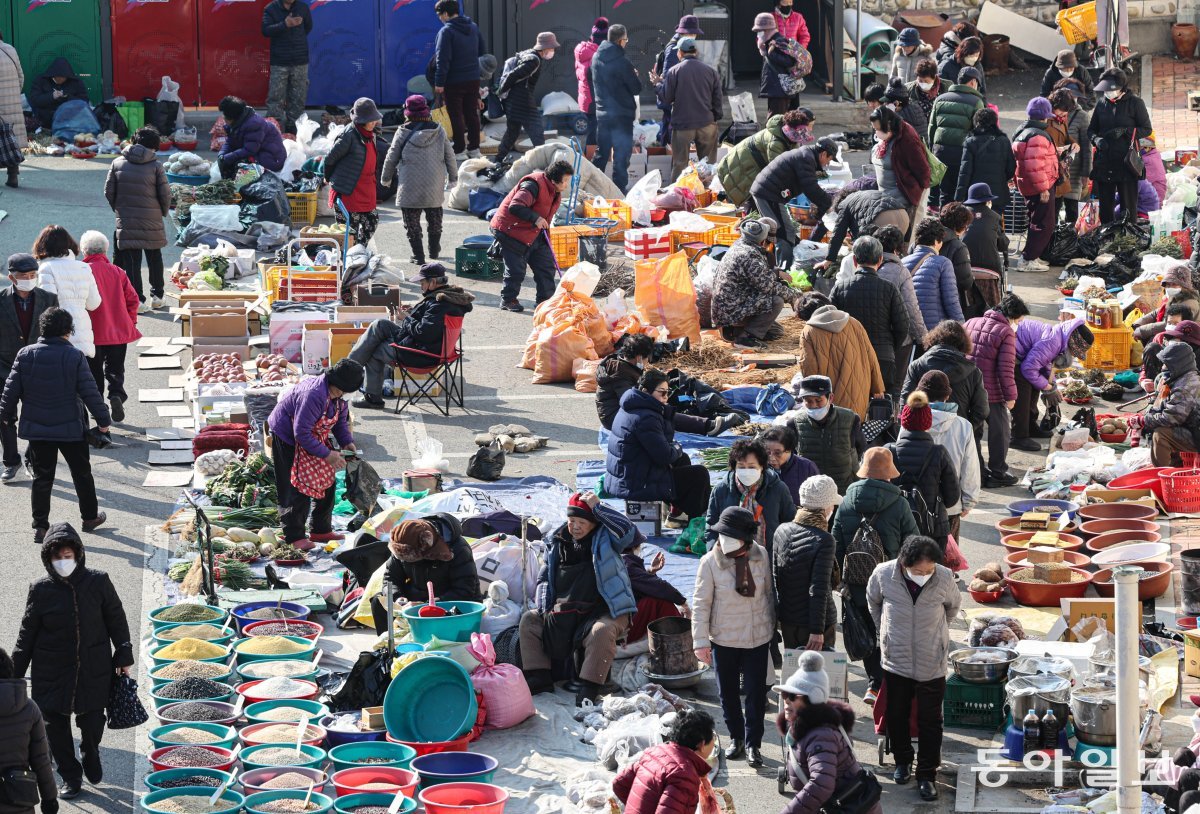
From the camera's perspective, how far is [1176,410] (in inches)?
571

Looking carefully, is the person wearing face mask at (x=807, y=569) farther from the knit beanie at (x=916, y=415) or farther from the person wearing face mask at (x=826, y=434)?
the person wearing face mask at (x=826, y=434)

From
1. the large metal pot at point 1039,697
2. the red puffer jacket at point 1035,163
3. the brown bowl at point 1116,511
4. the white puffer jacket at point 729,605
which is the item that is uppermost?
the red puffer jacket at point 1035,163

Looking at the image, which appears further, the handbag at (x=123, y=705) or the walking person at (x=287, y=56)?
the walking person at (x=287, y=56)

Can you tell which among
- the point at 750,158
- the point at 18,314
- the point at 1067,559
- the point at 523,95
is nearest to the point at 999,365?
the point at 1067,559

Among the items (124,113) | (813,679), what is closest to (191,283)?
(124,113)

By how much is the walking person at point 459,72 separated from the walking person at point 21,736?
53.6ft

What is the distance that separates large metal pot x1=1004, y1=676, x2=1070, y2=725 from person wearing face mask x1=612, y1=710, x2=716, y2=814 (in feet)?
8.87

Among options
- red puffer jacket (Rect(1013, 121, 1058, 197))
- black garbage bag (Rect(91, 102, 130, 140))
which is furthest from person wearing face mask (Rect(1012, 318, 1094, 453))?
black garbage bag (Rect(91, 102, 130, 140))

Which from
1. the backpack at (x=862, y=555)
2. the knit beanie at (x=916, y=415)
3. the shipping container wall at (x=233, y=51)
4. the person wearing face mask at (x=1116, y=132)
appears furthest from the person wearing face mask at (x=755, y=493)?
the shipping container wall at (x=233, y=51)

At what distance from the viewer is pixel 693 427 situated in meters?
15.1

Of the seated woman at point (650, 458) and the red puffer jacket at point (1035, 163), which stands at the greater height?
the red puffer jacket at point (1035, 163)

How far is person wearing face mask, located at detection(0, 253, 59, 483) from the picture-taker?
14.5 meters

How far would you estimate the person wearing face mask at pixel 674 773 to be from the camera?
27.2 ft

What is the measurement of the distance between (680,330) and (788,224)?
7.34ft
